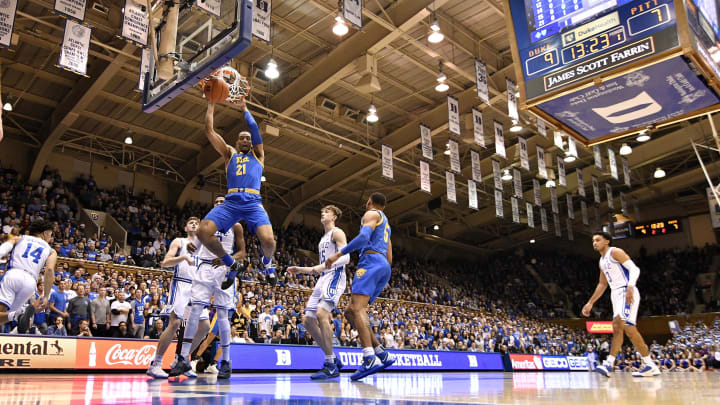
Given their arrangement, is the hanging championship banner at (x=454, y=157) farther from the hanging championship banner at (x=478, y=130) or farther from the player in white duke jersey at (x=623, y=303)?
the player in white duke jersey at (x=623, y=303)

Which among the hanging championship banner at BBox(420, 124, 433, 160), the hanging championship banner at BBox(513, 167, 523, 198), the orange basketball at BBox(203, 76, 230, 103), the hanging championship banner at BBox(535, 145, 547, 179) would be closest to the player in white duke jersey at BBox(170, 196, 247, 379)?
the orange basketball at BBox(203, 76, 230, 103)

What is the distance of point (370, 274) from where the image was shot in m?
5.96

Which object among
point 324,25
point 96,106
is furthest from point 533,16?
point 96,106

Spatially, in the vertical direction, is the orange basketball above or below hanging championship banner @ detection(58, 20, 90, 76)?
below

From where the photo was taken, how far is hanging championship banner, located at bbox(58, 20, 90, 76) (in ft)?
37.7

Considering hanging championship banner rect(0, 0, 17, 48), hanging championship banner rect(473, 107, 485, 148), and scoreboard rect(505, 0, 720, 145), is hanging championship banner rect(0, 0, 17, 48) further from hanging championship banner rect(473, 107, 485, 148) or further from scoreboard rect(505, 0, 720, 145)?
hanging championship banner rect(473, 107, 485, 148)

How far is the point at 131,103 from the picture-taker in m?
20.0

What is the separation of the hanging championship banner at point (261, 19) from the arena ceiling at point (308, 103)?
397 cm

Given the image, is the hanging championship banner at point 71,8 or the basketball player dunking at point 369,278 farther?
the hanging championship banner at point 71,8

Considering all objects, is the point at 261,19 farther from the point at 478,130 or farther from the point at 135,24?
the point at 478,130

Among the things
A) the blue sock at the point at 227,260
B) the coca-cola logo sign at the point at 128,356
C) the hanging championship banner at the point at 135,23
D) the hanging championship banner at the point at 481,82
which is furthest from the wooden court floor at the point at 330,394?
the hanging championship banner at the point at 481,82

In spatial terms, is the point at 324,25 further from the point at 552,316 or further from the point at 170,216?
the point at 552,316

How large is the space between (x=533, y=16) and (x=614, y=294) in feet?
14.5

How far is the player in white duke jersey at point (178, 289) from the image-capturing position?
605cm
